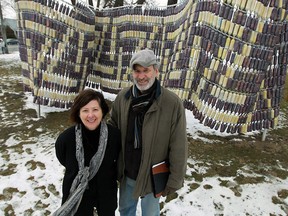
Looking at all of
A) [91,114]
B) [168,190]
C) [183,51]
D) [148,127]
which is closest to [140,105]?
[148,127]

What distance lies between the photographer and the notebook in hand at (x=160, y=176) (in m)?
1.98

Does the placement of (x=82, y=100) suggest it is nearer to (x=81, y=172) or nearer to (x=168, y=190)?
(x=81, y=172)

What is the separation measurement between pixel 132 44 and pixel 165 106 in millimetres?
4191

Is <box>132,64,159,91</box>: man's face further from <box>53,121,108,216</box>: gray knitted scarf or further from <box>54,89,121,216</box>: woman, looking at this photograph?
<box>53,121,108,216</box>: gray knitted scarf

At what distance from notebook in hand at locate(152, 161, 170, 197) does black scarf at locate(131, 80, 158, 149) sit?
263mm

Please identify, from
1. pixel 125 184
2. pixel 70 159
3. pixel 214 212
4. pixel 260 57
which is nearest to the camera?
pixel 70 159

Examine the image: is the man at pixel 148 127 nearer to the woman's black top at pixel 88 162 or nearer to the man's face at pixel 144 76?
the man's face at pixel 144 76

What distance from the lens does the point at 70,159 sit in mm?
1856

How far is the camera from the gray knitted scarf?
71.2 inches

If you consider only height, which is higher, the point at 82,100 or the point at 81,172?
the point at 82,100

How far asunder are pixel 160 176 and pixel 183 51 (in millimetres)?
3180

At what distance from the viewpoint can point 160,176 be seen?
202cm

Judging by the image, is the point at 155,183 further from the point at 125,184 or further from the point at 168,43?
the point at 168,43

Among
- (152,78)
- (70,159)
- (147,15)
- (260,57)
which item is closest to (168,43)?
(147,15)
